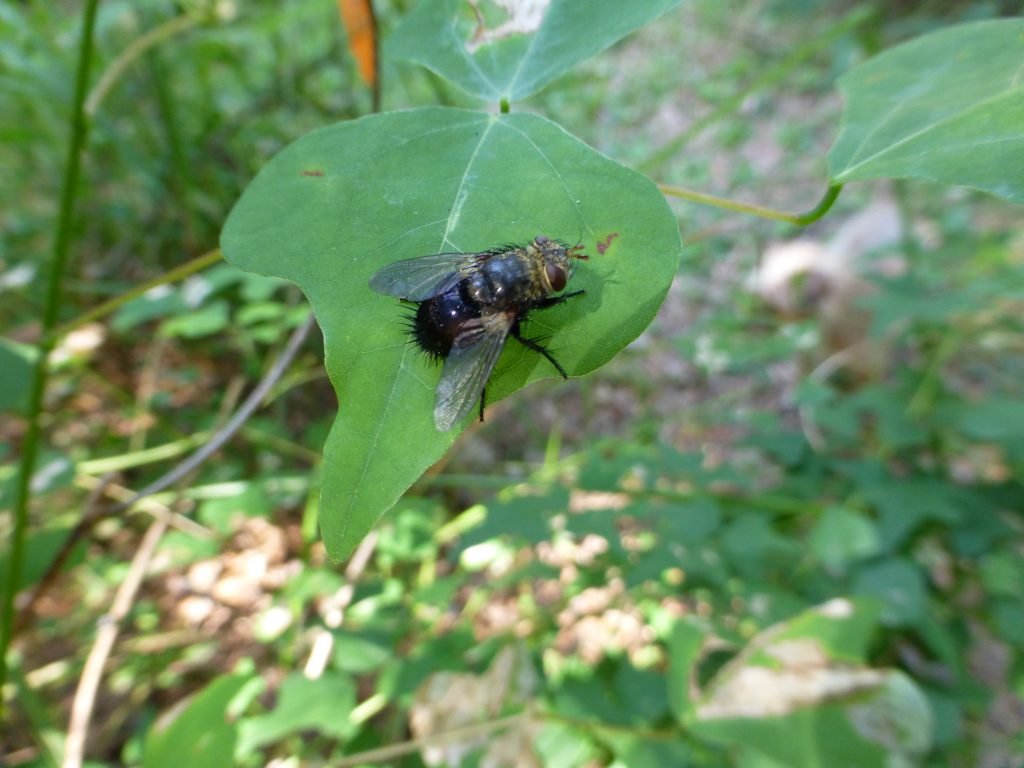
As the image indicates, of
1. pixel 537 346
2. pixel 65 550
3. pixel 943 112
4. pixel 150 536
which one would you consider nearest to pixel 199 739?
pixel 65 550

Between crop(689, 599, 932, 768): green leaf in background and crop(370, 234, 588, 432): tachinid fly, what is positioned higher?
crop(370, 234, 588, 432): tachinid fly

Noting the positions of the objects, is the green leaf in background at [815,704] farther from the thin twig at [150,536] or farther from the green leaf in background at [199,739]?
the thin twig at [150,536]

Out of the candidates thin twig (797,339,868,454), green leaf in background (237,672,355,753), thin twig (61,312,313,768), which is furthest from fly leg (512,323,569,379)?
thin twig (797,339,868,454)

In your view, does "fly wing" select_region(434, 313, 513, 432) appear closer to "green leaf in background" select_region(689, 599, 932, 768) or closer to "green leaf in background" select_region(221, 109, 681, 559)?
"green leaf in background" select_region(221, 109, 681, 559)

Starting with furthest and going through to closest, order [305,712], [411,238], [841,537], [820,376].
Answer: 1. [820,376]
2. [841,537]
3. [305,712]
4. [411,238]

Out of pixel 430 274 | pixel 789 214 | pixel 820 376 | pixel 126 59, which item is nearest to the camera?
pixel 789 214

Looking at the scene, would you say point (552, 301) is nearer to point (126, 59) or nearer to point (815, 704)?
point (815, 704)

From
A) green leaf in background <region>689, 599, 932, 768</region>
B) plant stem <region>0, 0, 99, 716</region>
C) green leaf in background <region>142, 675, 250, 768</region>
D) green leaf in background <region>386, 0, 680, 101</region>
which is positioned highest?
green leaf in background <region>386, 0, 680, 101</region>
